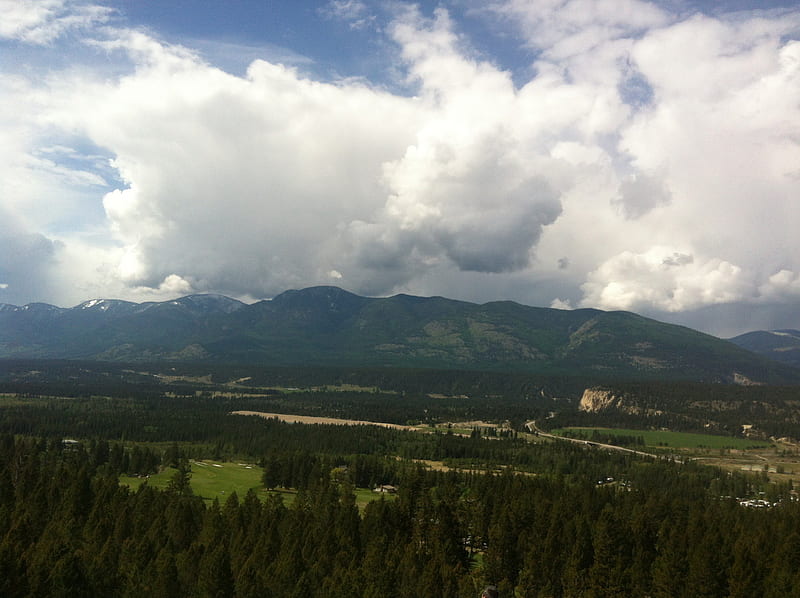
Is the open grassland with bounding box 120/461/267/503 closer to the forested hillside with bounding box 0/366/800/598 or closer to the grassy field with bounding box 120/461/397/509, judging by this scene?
the grassy field with bounding box 120/461/397/509

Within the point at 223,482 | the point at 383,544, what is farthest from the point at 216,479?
the point at 383,544

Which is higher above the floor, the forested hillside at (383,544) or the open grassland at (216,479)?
the forested hillside at (383,544)

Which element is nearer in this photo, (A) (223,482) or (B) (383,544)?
(B) (383,544)

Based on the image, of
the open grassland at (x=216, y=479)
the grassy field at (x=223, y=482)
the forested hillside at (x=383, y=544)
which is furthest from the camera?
the open grassland at (x=216, y=479)

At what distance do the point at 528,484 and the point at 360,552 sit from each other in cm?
5293

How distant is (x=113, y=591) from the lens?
57438 mm

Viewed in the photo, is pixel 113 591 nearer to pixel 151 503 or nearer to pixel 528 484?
pixel 151 503

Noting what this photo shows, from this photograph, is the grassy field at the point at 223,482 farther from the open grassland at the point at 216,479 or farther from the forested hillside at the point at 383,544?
the forested hillside at the point at 383,544

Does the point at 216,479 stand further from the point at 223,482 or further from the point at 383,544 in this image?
the point at 383,544

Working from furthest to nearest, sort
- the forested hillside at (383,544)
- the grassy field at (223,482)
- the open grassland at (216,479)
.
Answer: the open grassland at (216,479), the grassy field at (223,482), the forested hillside at (383,544)

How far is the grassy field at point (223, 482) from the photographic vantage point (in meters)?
131

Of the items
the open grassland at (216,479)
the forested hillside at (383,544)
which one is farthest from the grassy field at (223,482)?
the forested hillside at (383,544)

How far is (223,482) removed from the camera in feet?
477

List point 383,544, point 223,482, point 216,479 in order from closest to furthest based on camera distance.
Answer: point 383,544 < point 223,482 < point 216,479
